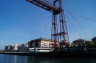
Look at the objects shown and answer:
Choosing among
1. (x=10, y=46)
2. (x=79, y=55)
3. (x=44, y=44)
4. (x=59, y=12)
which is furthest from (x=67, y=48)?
(x=10, y=46)

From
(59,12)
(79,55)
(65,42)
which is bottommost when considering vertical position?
(79,55)

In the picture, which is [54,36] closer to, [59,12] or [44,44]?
[59,12]

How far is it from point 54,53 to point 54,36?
512 centimetres

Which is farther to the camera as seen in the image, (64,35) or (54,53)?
(54,53)

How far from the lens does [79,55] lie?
37.8 meters

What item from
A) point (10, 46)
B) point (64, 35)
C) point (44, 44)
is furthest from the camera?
point (10, 46)

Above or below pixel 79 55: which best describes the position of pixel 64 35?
above

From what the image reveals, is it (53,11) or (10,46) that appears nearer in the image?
(53,11)

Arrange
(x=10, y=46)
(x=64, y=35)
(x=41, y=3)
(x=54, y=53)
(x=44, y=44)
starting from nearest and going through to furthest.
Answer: (x=41, y=3) → (x=64, y=35) → (x=54, y=53) → (x=44, y=44) → (x=10, y=46)

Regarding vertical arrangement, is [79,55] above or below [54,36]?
below

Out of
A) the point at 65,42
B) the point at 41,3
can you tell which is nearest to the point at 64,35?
the point at 65,42

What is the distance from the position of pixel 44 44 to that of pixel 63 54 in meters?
56.9

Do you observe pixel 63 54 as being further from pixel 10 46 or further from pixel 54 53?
pixel 10 46

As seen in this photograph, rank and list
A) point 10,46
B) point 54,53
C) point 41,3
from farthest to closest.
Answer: point 10,46
point 54,53
point 41,3
